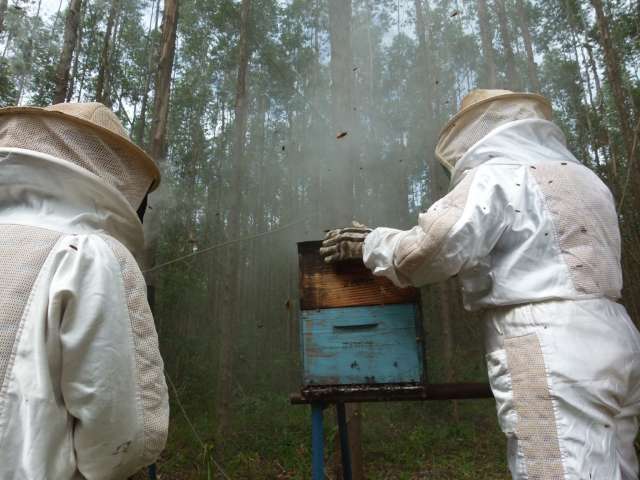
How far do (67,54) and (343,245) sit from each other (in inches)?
224

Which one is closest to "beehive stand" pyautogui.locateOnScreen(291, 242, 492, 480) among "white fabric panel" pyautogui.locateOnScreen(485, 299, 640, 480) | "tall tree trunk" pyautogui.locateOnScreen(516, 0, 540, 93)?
"white fabric panel" pyautogui.locateOnScreen(485, 299, 640, 480)

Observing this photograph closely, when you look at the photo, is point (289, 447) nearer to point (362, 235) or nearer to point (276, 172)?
point (362, 235)

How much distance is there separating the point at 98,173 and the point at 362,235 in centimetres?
104

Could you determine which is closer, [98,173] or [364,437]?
[98,173]

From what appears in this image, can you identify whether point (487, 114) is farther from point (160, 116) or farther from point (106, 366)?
point (160, 116)

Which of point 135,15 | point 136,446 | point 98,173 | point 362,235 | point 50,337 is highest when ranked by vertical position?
point 135,15

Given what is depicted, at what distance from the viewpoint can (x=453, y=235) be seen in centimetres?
150

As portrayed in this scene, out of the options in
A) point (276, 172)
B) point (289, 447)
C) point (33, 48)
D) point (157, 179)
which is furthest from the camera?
point (276, 172)

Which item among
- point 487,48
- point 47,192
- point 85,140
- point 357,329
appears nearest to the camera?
point 47,192

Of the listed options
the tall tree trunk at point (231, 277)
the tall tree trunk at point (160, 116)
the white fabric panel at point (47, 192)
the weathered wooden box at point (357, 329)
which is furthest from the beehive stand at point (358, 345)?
the tall tree trunk at point (231, 277)

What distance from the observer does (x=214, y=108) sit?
17328 mm

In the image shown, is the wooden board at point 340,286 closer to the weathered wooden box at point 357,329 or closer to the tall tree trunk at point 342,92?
the weathered wooden box at point 357,329

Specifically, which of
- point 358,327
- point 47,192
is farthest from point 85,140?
point 358,327

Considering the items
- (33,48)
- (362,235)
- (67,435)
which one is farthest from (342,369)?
(33,48)
